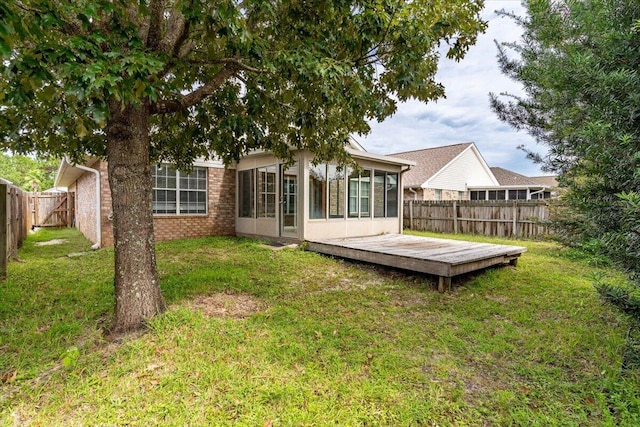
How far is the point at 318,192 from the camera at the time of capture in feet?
29.3

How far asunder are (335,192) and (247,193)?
2959 millimetres

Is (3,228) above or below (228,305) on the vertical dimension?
above

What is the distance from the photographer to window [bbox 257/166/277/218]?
9.44 m

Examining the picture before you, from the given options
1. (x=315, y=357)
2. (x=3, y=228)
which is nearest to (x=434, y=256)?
(x=315, y=357)

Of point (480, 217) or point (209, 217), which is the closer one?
point (209, 217)

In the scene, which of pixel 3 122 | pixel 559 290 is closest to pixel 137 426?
pixel 3 122

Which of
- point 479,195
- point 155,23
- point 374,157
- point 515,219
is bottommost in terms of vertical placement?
point 515,219

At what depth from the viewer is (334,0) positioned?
3266 mm

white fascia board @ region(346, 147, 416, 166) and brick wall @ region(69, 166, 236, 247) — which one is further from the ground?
white fascia board @ region(346, 147, 416, 166)

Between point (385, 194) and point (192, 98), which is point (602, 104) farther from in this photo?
point (385, 194)

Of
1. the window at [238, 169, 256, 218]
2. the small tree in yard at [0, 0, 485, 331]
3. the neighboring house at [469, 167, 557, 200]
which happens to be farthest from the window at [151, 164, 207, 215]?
the neighboring house at [469, 167, 557, 200]

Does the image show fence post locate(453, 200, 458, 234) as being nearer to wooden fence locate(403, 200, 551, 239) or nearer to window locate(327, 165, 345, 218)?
wooden fence locate(403, 200, 551, 239)

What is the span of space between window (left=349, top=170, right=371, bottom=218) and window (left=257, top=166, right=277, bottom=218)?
7.49ft

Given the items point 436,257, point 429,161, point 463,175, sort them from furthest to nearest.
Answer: point 463,175
point 429,161
point 436,257
